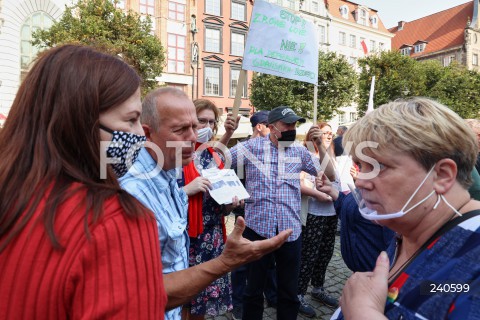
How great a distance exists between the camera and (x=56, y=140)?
941 mm

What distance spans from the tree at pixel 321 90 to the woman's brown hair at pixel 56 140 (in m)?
23.4

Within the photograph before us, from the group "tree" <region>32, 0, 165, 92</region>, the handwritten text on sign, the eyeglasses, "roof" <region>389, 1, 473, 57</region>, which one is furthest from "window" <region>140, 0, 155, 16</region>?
"roof" <region>389, 1, 473, 57</region>

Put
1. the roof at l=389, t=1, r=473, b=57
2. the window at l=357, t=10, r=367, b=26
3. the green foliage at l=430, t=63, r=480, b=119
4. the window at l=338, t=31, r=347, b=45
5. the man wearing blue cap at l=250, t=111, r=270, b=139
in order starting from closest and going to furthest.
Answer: the man wearing blue cap at l=250, t=111, r=270, b=139 → the green foliage at l=430, t=63, r=480, b=119 → the window at l=338, t=31, r=347, b=45 → the window at l=357, t=10, r=367, b=26 → the roof at l=389, t=1, r=473, b=57

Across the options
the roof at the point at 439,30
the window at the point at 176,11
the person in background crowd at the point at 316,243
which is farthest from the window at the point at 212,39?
the roof at the point at 439,30

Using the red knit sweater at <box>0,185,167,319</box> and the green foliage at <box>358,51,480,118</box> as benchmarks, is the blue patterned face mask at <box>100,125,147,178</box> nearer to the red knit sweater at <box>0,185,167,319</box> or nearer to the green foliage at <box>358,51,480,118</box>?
the red knit sweater at <box>0,185,167,319</box>

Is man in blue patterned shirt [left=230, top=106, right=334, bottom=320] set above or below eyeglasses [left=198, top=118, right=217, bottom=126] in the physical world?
below

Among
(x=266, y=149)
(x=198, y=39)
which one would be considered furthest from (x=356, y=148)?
(x=198, y=39)

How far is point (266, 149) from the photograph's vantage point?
11.7 feet

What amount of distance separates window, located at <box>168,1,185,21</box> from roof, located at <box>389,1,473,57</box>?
3982cm

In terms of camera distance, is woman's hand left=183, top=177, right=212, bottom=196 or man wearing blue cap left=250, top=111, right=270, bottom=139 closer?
woman's hand left=183, top=177, right=212, bottom=196

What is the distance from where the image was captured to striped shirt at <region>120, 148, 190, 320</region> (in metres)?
1.78

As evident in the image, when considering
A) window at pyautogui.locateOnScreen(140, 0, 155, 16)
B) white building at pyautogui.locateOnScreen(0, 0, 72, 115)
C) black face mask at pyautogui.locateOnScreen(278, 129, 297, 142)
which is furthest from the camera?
window at pyautogui.locateOnScreen(140, 0, 155, 16)

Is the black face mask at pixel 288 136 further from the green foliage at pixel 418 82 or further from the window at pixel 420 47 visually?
the window at pixel 420 47

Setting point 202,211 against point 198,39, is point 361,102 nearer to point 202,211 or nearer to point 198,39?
point 198,39
